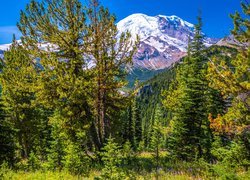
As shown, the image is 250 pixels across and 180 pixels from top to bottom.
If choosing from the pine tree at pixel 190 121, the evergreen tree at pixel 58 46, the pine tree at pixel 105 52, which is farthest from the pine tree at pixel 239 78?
the pine tree at pixel 190 121

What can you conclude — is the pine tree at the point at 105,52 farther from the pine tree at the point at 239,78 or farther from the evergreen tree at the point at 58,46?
the pine tree at the point at 239,78

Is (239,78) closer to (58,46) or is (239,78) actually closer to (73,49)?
(73,49)

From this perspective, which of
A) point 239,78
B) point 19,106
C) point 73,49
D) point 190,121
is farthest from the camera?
point 190,121

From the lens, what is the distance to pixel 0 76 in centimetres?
2148

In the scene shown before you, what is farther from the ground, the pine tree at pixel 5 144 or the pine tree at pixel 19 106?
the pine tree at pixel 19 106

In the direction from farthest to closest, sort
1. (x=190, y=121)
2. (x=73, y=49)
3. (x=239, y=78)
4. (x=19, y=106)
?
(x=190, y=121) → (x=19, y=106) → (x=73, y=49) → (x=239, y=78)

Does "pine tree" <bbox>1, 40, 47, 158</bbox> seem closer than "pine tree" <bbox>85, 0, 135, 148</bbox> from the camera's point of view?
No

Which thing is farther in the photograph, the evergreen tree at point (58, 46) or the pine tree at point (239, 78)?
the evergreen tree at point (58, 46)

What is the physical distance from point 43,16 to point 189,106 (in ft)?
47.7

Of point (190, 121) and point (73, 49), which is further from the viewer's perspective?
point (190, 121)

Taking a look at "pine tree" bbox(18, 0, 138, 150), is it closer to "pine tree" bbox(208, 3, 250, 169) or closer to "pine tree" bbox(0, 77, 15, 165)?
"pine tree" bbox(0, 77, 15, 165)

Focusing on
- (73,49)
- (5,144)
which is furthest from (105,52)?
(5,144)

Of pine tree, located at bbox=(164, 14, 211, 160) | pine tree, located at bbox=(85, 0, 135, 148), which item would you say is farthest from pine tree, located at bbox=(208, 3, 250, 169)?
pine tree, located at bbox=(164, 14, 211, 160)

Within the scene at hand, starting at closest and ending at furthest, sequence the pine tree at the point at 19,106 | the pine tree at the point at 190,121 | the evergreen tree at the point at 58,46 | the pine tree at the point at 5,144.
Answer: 1. the evergreen tree at the point at 58,46
2. the pine tree at the point at 5,144
3. the pine tree at the point at 19,106
4. the pine tree at the point at 190,121
